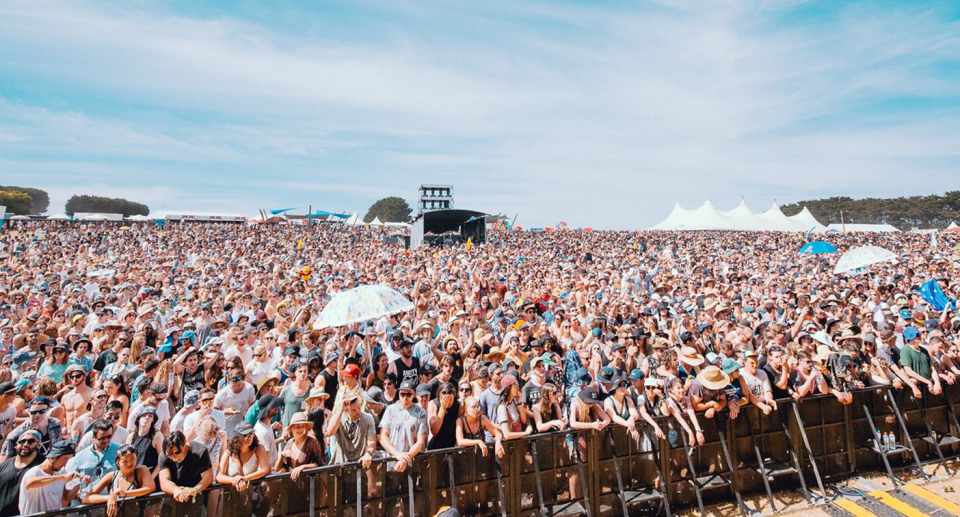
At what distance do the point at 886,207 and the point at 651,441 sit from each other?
101 meters

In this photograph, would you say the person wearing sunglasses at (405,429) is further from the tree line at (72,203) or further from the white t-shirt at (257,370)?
the tree line at (72,203)

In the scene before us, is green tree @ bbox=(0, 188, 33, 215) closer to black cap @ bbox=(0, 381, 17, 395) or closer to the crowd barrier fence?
black cap @ bbox=(0, 381, 17, 395)

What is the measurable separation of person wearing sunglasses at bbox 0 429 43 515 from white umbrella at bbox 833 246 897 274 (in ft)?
47.1

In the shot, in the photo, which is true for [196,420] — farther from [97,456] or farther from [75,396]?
[75,396]

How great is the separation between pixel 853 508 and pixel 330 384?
19.6ft

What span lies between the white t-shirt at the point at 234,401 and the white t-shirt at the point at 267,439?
955 millimetres

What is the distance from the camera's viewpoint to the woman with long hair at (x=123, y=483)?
3.79 m

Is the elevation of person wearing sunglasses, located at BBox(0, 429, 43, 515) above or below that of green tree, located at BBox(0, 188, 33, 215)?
below

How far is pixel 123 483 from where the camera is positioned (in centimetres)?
386

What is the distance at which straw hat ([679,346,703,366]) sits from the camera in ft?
21.8

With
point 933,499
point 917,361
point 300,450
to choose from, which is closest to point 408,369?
point 300,450

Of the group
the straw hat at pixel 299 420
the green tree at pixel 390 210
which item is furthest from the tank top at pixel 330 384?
the green tree at pixel 390 210

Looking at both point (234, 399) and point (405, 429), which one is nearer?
point (405, 429)

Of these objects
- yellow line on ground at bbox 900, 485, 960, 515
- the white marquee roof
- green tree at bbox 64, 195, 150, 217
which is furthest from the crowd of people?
green tree at bbox 64, 195, 150, 217
